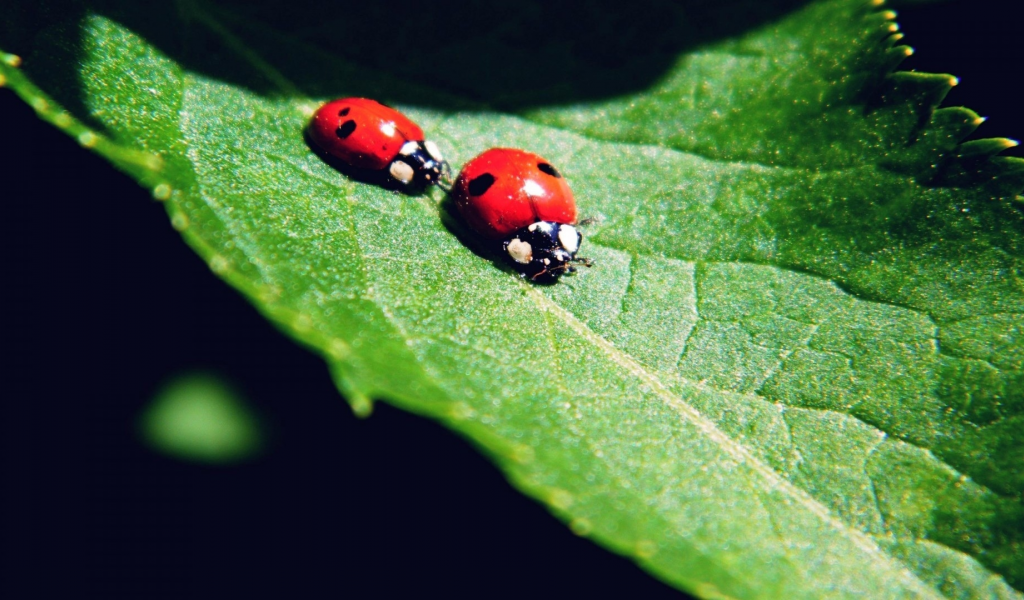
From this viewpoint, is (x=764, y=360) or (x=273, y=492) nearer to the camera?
(x=764, y=360)

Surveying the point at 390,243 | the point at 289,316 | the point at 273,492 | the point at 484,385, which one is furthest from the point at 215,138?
the point at 273,492

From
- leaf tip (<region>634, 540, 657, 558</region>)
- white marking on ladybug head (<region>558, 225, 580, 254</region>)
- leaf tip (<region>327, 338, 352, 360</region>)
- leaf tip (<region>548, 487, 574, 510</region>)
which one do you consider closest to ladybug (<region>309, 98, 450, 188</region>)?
white marking on ladybug head (<region>558, 225, 580, 254</region>)

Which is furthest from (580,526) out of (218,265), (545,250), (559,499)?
(545,250)

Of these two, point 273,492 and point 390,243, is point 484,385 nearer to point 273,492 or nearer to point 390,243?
point 390,243

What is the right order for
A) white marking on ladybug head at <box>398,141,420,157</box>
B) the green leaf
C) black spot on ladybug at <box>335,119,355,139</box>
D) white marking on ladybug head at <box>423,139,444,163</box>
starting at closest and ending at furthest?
black spot on ladybug at <box>335,119,355,139</box> → white marking on ladybug head at <box>398,141,420,157</box> → white marking on ladybug head at <box>423,139,444,163</box> → the green leaf

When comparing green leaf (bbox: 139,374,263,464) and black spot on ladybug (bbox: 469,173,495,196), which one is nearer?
black spot on ladybug (bbox: 469,173,495,196)

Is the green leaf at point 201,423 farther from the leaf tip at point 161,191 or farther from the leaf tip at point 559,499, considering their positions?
the leaf tip at point 559,499

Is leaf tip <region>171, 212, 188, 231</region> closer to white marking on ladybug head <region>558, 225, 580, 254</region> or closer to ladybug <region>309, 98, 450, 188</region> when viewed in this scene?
ladybug <region>309, 98, 450, 188</region>
